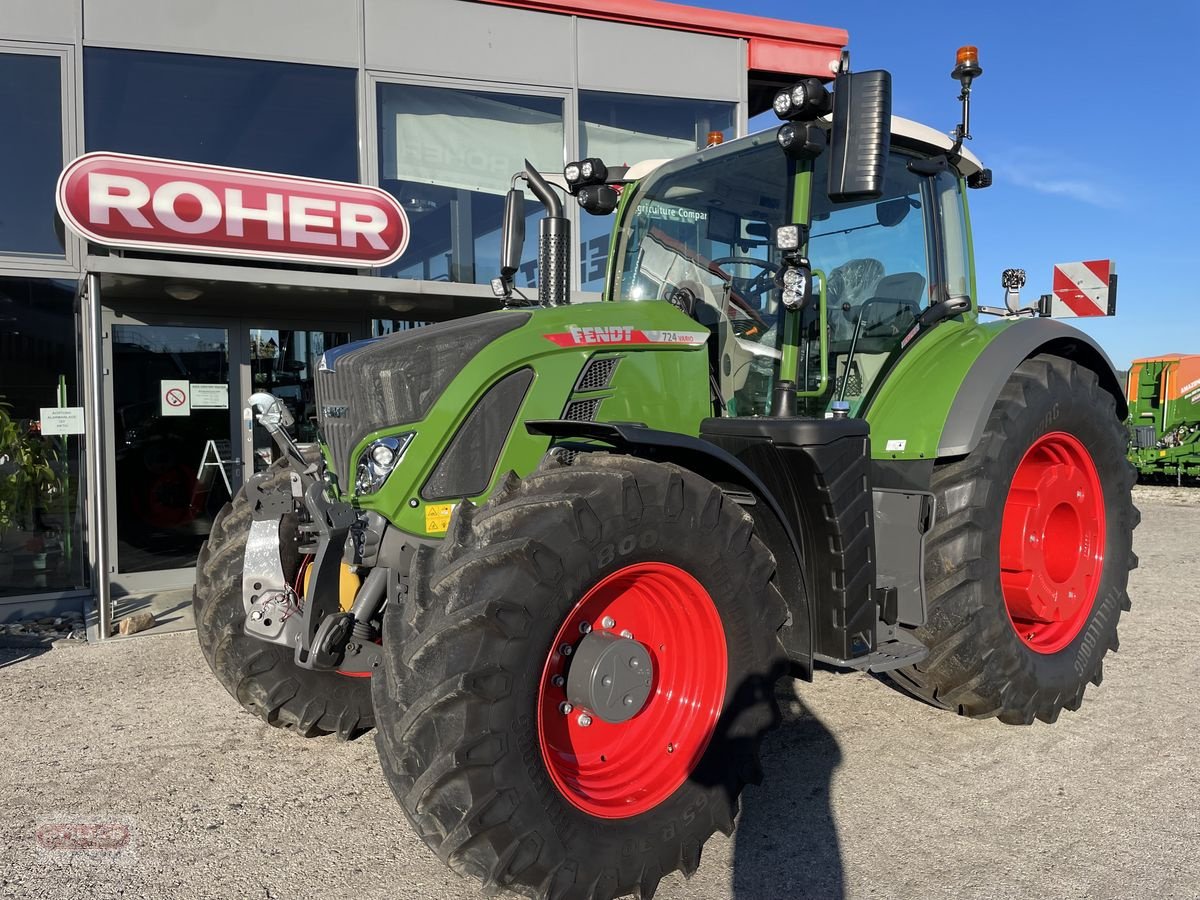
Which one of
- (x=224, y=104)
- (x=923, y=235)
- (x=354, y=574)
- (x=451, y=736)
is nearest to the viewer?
(x=451, y=736)

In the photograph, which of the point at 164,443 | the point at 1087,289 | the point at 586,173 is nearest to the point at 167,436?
the point at 164,443

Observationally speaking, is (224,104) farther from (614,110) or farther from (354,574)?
(354,574)

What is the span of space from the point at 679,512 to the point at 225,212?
5.10 m

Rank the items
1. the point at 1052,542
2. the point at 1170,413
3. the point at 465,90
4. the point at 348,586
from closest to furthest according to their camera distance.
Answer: the point at 348,586 → the point at 1052,542 → the point at 465,90 → the point at 1170,413

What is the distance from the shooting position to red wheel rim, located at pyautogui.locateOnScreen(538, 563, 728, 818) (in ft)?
8.97

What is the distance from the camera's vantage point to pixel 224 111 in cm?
752

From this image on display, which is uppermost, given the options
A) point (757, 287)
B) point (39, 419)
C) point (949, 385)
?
point (757, 287)

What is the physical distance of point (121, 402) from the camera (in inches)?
278

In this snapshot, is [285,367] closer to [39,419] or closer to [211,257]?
[211,257]

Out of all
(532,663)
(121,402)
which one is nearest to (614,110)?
(121,402)

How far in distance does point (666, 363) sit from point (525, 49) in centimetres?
612

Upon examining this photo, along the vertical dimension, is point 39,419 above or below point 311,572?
above

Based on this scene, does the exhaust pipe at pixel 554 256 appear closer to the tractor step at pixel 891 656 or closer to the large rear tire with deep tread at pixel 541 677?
the large rear tire with deep tread at pixel 541 677

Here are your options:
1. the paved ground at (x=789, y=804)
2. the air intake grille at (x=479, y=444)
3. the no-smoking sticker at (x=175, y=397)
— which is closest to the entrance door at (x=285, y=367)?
the no-smoking sticker at (x=175, y=397)
